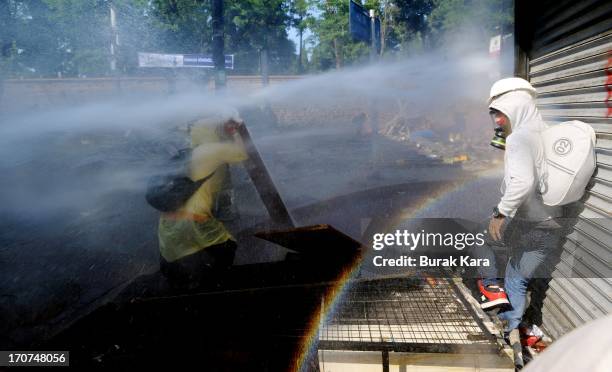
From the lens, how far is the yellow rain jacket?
3.17 m

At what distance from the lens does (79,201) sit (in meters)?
8.48

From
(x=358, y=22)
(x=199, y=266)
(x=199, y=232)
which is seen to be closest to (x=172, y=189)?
(x=199, y=232)

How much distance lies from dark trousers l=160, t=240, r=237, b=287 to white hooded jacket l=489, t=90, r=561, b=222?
236 cm

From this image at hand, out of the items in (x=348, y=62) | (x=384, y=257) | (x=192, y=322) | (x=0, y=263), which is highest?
(x=348, y=62)

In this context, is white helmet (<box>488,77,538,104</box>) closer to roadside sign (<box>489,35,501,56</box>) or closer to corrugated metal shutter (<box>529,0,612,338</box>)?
corrugated metal shutter (<box>529,0,612,338</box>)

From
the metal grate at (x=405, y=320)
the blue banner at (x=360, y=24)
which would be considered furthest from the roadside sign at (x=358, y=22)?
the metal grate at (x=405, y=320)

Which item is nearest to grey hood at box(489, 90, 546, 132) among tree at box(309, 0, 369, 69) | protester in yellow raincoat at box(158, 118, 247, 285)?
protester in yellow raincoat at box(158, 118, 247, 285)

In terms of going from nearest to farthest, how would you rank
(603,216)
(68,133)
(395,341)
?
(395,341)
(603,216)
(68,133)

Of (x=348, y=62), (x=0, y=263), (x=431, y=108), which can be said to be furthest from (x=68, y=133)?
(x=348, y=62)

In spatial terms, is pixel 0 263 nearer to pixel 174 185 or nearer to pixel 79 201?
pixel 79 201

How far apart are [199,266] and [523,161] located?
108 inches

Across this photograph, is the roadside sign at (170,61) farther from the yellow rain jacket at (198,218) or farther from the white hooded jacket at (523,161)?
the white hooded jacket at (523,161)

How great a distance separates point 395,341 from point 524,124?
1788 mm

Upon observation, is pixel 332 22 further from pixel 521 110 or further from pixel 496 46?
pixel 521 110
